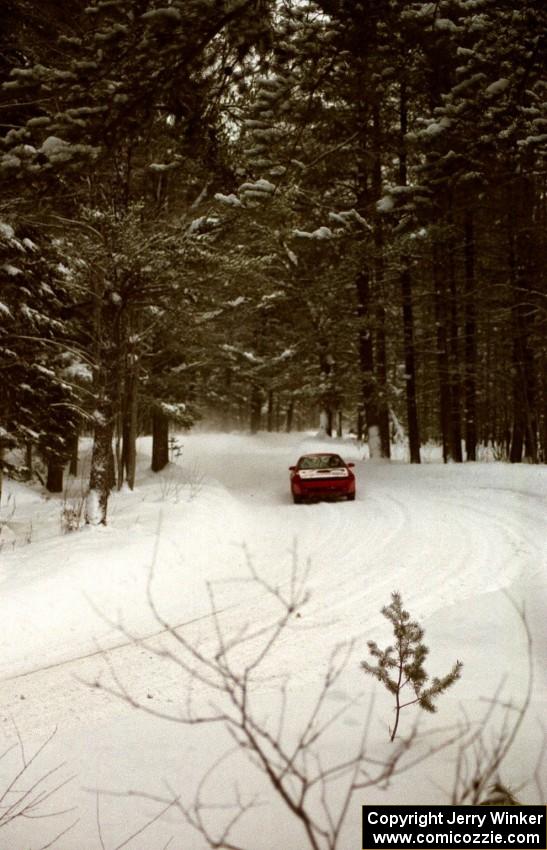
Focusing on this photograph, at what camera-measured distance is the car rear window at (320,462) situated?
670 inches

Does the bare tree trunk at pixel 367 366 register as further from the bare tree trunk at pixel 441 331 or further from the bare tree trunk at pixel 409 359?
the bare tree trunk at pixel 441 331

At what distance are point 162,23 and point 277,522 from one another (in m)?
10.3

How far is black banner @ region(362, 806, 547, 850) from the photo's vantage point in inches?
89.1

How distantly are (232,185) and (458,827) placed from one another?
26.3ft

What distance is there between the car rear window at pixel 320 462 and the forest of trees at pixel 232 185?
15.0 ft

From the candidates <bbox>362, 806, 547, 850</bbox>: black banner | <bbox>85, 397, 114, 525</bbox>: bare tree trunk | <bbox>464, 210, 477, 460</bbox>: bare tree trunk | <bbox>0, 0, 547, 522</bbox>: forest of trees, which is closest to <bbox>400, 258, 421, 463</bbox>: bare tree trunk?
<bbox>0, 0, 547, 522</bbox>: forest of trees

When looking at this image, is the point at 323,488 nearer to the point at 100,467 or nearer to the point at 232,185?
the point at 100,467

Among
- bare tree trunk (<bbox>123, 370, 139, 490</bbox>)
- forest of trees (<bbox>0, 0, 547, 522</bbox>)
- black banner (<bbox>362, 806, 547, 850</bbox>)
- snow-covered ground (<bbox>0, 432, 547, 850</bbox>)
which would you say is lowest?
snow-covered ground (<bbox>0, 432, 547, 850</bbox>)

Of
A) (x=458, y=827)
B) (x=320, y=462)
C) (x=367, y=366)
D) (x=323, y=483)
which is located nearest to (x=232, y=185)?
(x=458, y=827)

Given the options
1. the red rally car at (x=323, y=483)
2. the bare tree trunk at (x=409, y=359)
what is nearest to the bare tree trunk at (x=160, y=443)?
the red rally car at (x=323, y=483)

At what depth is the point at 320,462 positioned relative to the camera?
687 inches

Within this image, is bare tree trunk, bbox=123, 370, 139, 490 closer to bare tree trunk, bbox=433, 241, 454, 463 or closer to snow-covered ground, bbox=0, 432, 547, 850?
snow-covered ground, bbox=0, 432, 547, 850

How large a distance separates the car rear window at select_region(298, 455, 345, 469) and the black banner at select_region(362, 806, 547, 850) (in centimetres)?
1432

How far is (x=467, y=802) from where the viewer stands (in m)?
3.28
